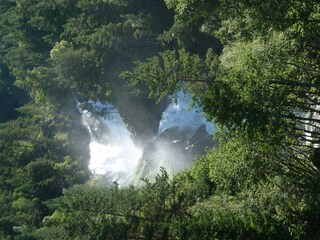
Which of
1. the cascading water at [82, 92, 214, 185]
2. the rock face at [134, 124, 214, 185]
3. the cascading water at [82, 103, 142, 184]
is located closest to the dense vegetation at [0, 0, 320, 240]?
the cascading water at [82, 92, 214, 185]

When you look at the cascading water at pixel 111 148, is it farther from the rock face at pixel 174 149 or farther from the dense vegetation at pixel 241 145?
the dense vegetation at pixel 241 145

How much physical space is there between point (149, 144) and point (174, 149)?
252 cm

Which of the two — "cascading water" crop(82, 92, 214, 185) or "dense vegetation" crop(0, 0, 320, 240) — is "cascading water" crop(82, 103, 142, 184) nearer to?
"cascading water" crop(82, 92, 214, 185)

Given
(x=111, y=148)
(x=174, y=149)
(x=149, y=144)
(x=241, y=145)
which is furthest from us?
(x=111, y=148)

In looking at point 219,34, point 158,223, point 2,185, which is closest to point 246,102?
point 158,223

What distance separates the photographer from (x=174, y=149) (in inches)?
1218

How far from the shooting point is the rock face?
97.9 feet

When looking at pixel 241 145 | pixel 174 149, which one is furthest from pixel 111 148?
pixel 241 145

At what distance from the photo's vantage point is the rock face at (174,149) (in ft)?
97.9

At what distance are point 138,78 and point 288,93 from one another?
4144mm

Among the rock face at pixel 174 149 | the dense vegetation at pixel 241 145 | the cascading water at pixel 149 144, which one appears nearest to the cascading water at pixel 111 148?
the cascading water at pixel 149 144

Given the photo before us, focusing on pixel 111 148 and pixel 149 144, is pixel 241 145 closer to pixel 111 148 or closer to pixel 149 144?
pixel 149 144

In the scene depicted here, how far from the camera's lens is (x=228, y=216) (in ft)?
46.3

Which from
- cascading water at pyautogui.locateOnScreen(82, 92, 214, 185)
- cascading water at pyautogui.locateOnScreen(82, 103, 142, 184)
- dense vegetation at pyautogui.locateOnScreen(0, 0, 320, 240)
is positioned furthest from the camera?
cascading water at pyautogui.locateOnScreen(82, 103, 142, 184)
